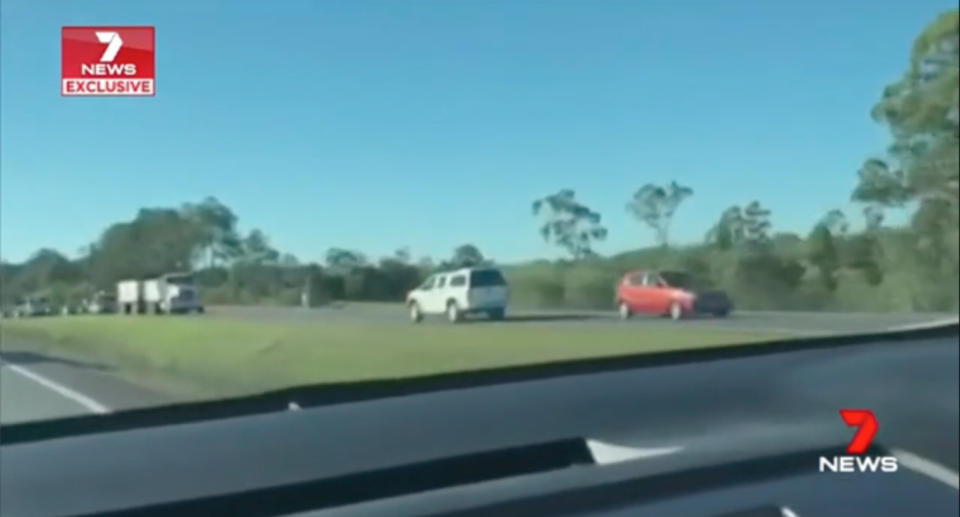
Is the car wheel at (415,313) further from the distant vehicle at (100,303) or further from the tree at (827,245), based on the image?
the tree at (827,245)

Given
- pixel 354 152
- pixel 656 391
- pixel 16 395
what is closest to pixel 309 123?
pixel 354 152

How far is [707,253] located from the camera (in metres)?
4.32

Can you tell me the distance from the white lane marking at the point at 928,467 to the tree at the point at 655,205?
4.00 feet

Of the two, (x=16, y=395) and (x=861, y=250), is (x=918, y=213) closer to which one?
(x=861, y=250)

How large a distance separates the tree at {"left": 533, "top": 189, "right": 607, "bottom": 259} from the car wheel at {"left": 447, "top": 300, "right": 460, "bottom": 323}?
0.33 meters

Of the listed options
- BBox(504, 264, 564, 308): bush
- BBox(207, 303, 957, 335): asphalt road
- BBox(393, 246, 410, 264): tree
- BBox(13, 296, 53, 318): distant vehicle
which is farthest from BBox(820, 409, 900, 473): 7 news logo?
BBox(13, 296, 53, 318): distant vehicle

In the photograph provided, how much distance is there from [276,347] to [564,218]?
880 mm

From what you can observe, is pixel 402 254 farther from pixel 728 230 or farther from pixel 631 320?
pixel 728 230

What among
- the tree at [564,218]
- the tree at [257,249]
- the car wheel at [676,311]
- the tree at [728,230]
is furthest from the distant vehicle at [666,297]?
the tree at [257,249]

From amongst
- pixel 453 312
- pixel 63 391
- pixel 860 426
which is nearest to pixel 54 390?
pixel 63 391

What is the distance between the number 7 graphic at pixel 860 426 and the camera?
4586 mm

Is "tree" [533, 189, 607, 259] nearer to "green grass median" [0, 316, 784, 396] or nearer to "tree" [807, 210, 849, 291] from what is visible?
"green grass median" [0, 316, 784, 396]

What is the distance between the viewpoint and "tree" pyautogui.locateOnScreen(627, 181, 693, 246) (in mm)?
4078

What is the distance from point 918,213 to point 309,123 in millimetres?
2057
